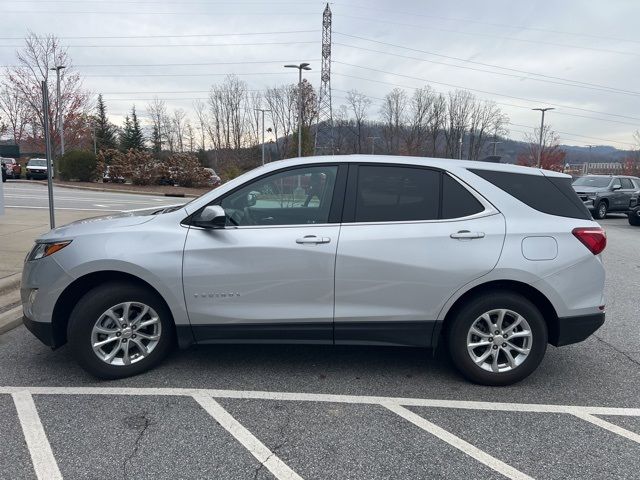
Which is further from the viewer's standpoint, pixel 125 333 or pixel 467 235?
pixel 125 333

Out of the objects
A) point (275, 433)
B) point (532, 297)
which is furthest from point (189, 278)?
point (532, 297)

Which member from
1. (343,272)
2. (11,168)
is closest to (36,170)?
(11,168)

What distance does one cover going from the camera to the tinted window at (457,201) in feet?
12.0

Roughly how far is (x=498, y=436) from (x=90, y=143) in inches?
2198

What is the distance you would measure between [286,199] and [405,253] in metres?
1.05

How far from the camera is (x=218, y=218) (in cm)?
351

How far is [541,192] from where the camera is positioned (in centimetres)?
379

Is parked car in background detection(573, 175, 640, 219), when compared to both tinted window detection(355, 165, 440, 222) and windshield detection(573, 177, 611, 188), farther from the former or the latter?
tinted window detection(355, 165, 440, 222)

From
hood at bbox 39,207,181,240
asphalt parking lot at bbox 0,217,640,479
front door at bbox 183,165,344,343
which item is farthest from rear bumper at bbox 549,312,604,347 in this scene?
hood at bbox 39,207,181,240

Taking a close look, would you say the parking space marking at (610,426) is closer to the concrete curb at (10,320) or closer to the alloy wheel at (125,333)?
the alloy wheel at (125,333)

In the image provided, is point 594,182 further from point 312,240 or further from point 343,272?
point 312,240

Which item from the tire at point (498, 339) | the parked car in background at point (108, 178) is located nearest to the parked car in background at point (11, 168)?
the parked car in background at point (108, 178)

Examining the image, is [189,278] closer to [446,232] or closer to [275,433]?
[275,433]

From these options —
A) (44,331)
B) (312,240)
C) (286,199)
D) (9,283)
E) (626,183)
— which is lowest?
(9,283)
